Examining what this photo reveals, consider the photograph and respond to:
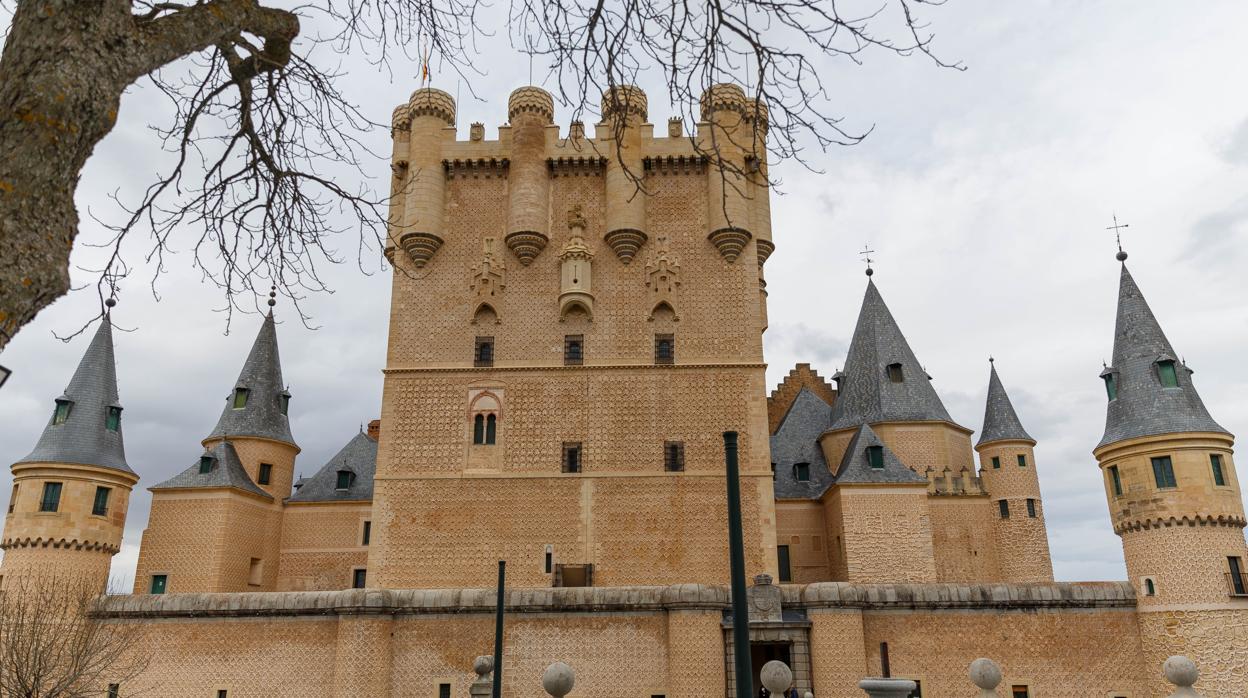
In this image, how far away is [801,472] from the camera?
2867 cm

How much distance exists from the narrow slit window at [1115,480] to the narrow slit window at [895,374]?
10681mm

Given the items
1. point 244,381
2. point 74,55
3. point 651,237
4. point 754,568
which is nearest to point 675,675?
point 754,568

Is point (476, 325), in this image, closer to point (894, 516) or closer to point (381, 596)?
point (381, 596)

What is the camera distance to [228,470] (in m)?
27.6

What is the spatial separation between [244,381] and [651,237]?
16.6 metres

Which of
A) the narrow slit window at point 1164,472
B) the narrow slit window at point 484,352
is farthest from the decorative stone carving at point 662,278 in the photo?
the narrow slit window at point 1164,472

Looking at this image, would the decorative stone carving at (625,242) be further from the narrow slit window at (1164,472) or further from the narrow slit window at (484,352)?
the narrow slit window at (1164,472)

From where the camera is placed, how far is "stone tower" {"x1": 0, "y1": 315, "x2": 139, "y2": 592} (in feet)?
71.8

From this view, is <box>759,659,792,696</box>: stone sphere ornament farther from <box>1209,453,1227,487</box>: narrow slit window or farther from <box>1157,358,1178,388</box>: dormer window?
<box>1157,358,1178,388</box>: dormer window

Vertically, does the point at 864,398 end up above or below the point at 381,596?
above

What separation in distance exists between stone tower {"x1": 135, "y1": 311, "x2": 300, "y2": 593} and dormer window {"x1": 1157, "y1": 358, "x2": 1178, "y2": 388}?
23.3m

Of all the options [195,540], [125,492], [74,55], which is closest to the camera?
[74,55]

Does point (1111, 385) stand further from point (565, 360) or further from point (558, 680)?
point (558, 680)

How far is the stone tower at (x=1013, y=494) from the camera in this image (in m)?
26.7
